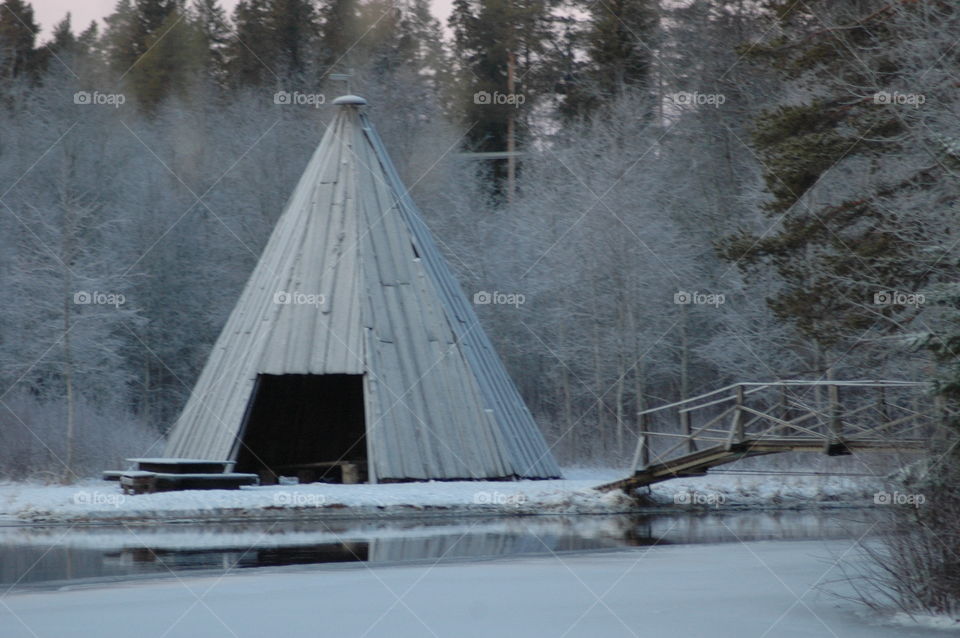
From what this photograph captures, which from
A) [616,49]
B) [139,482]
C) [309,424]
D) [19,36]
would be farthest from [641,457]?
[19,36]

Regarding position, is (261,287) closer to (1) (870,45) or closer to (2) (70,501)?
(2) (70,501)

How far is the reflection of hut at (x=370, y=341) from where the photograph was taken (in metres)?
20.4

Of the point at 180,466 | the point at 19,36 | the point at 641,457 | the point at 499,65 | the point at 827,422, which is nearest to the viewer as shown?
the point at 827,422

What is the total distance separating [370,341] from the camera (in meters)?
20.7

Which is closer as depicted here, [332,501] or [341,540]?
[341,540]

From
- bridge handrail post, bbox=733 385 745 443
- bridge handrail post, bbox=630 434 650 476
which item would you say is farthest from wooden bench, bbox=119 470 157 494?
bridge handrail post, bbox=733 385 745 443

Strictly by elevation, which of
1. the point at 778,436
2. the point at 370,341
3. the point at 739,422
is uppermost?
the point at 370,341

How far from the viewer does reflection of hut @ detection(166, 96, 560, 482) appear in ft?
66.8

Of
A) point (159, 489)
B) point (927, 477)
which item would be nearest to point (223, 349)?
point (159, 489)

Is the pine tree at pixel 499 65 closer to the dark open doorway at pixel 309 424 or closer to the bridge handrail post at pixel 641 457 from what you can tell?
the dark open doorway at pixel 309 424

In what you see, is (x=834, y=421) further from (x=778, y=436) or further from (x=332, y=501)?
(x=332, y=501)

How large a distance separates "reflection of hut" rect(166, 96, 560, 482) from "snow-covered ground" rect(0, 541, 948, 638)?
7.50 meters

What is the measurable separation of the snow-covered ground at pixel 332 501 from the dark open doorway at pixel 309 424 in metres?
4.45

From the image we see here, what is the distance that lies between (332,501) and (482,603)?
8362 millimetres
